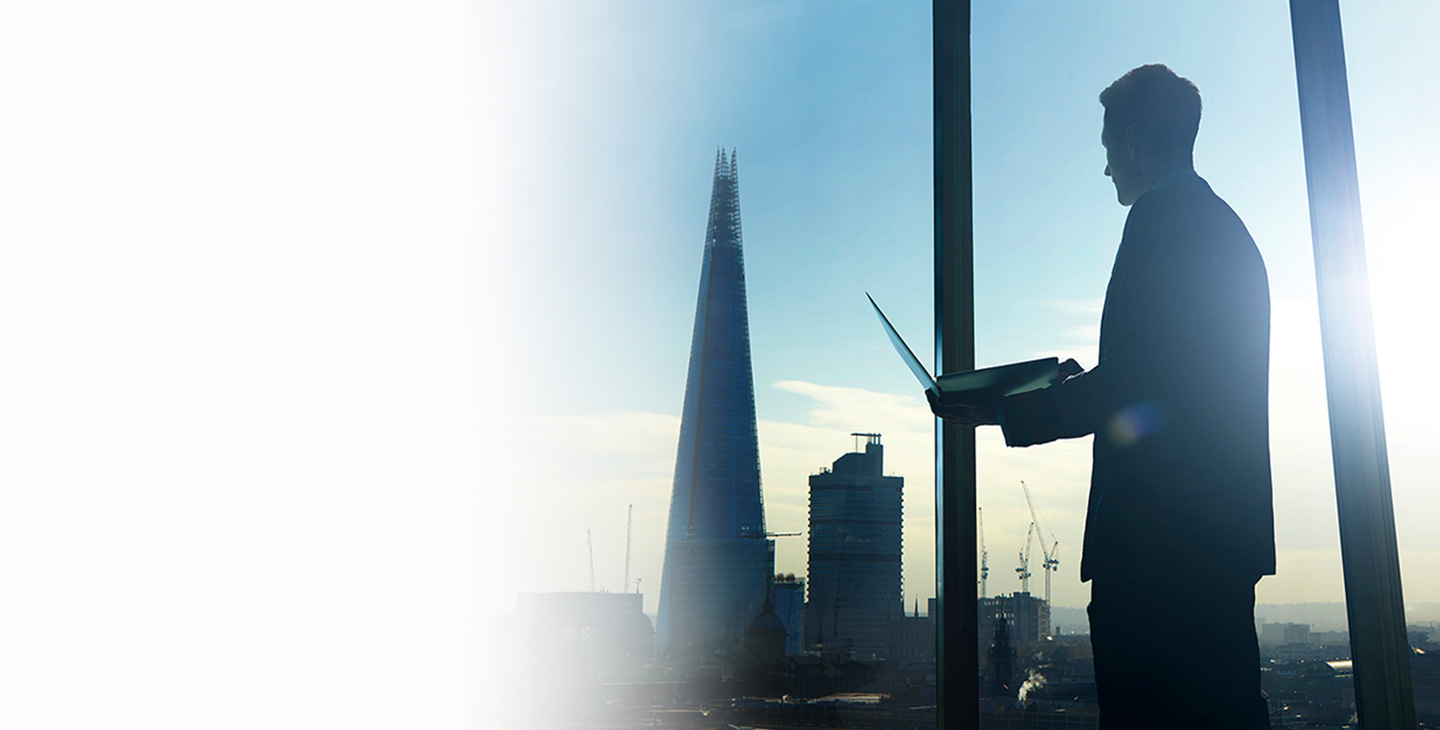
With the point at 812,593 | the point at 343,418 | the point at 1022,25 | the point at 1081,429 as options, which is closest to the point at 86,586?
the point at 343,418

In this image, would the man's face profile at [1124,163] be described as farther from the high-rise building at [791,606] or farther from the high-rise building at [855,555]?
the high-rise building at [791,606]

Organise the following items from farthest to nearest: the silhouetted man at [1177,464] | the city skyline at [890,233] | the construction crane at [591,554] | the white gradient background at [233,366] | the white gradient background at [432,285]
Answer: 1. the construction crane at [591,554]
2. the white gradient background at [233,366]
3. the white gradient background at [432,285]
4. the city skyline at [890,233]
5. the silhouetted man at [1177,464]

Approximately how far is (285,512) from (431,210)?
877mm

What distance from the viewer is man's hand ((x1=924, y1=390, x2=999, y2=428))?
824mm

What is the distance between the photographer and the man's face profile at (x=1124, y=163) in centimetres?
84

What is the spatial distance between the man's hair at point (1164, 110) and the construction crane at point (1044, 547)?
56 cm

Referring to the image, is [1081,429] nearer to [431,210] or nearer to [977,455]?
[977,455]

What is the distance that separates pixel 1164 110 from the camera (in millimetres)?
823

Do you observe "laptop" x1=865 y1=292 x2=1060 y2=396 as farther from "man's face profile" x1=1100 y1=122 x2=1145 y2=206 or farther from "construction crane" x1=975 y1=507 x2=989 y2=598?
"construction crane" x1=975 y1=507 x2=989 y2=598

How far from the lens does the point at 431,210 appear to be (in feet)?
7.75

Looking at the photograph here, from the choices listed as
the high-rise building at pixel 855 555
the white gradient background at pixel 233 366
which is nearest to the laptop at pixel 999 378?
the high-rise building at pixel 855 555

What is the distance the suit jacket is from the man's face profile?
0.07 metres

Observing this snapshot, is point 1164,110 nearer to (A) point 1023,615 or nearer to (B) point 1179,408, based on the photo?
(B) point 1179,408

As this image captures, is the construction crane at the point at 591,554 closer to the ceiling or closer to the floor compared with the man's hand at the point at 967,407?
closer to the floor
